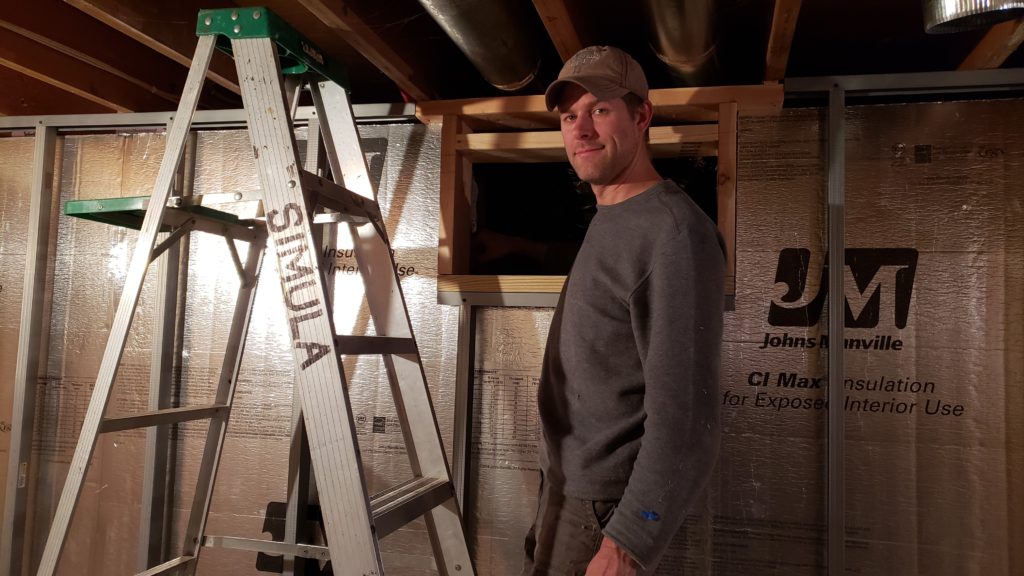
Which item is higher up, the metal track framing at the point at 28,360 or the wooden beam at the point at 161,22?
the wooden beam at the point at 161,22

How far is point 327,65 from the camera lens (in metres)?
1.45

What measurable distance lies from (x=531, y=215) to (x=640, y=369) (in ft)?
3.07

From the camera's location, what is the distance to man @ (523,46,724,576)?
917 mm

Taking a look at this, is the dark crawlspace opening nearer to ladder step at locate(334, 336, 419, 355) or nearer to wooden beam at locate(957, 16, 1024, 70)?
ladder step at locate(334, 336, 419, 355)

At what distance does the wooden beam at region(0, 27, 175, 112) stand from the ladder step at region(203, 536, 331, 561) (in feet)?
4.49

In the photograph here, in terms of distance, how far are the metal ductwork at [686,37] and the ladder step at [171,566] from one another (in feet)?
5.60

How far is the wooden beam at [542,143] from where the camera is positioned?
1.63 metres

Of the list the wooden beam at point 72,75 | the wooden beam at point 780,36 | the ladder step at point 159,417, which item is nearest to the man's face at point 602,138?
the wooden beam at point 780,36

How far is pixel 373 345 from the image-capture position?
130cm

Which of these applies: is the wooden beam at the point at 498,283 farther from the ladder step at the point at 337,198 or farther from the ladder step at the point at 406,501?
the ladder step at the point at 406,501

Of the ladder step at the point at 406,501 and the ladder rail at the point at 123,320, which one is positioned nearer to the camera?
the ladder step at the point at 406,501

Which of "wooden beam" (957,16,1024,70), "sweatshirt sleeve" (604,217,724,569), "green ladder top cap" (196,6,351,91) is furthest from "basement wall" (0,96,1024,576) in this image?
"sweatshirt sleeve" (604,217,724,569)

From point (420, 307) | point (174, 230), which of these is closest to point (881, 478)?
point (420, 307)

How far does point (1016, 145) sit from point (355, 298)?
1.81 m
